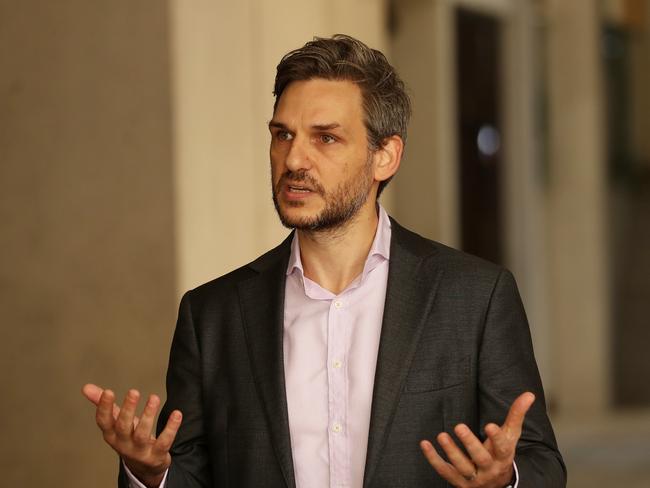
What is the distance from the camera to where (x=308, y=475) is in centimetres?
229

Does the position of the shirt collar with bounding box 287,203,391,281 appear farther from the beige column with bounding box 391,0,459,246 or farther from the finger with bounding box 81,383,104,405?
the beige column with bounding box 391,0,459,246

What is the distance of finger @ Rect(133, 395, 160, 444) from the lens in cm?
202

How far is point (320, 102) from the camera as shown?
2.42 meters

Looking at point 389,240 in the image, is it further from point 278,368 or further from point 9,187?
point 9,187

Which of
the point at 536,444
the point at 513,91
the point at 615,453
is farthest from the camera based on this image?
the point at 513,91

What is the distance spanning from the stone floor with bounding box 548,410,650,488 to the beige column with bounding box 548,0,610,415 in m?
0.51

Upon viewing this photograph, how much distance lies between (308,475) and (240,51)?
2758 millimetres

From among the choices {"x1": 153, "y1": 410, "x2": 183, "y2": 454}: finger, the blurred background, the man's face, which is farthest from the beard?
the blurred background

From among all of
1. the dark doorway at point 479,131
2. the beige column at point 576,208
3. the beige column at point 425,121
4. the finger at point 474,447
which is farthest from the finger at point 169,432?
the beige column at point 576,208

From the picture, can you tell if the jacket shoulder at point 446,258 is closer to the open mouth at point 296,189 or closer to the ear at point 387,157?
the ear at point 387,157

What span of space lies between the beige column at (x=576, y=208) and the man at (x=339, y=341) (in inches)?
275

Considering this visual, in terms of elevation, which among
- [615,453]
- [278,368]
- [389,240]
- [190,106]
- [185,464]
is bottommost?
[615,453]

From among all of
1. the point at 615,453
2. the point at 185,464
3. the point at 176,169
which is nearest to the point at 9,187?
the point at 176,169

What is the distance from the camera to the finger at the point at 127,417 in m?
2.04
